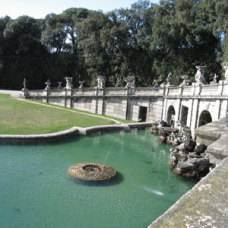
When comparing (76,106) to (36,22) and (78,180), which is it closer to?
(78,180)

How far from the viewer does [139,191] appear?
36.7 feet

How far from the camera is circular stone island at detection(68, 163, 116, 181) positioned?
38.3ft

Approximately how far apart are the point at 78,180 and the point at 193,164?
544 centimetres

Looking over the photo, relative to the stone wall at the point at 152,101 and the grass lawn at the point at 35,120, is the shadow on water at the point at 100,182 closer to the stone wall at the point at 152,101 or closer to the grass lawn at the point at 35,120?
the grass lawn at the point at 35,120

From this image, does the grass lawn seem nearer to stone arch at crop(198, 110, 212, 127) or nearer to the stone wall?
the stone wall

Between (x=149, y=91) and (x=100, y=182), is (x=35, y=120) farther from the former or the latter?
(x=100, y=182)

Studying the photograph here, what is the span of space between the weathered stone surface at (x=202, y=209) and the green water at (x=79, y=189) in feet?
21.2

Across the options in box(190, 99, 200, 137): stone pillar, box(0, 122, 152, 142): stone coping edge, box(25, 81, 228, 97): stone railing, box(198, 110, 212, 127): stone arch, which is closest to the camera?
box(0, 122, 152, 142): stone coping edge

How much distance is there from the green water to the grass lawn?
3.00 m

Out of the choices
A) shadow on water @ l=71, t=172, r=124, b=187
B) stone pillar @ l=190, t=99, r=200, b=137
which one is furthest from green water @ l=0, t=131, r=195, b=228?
stone pillar @ l=190, t=99, r=200, b=137

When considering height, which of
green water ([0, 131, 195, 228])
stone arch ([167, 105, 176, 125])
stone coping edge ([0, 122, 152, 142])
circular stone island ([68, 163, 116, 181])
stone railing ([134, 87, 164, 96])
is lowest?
green water ([0, 131, 195, 228])

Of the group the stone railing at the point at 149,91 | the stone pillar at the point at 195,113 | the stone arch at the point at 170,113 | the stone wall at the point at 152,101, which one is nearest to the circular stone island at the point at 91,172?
the stone wall at the point at 152,101

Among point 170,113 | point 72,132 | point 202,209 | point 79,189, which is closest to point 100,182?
point 79,189

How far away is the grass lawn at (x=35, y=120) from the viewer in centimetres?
1902
